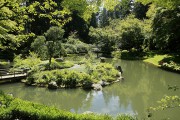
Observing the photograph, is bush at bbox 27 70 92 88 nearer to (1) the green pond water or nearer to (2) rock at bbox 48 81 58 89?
(2) rock at bbox 48 81 58 89

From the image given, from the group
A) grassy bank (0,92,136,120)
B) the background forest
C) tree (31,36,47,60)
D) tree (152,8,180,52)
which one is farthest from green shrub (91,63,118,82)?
grassy bank (0,92,136,120)

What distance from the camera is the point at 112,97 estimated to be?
61.0 ft

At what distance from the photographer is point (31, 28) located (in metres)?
53.7

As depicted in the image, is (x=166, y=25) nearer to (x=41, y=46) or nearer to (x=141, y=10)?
(x=41, y=46)

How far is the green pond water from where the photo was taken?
15.3 meters

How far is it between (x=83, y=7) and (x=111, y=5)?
691 mm

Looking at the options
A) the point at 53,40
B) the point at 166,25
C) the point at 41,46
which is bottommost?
the point at 41,46

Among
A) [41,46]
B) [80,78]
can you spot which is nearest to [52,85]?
[80,78]

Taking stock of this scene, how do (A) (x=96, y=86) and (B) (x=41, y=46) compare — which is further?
(B) (x=41, y=46)

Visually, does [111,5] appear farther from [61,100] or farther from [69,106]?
[61,100]

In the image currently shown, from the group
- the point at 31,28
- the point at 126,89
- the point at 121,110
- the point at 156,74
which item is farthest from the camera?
the point at 31,28

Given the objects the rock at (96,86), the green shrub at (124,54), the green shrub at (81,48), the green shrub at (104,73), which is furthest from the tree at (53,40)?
the green shrub at (81,48)

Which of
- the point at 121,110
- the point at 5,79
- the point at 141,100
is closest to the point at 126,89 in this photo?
the point at 141,100

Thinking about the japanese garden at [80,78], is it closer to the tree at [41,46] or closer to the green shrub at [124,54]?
the tree at [41,46]
